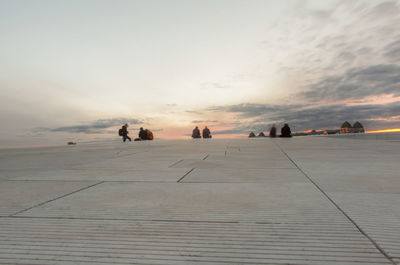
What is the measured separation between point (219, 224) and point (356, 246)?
40.9 inches

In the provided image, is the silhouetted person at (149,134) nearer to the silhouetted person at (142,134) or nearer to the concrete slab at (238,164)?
the silhouetted person at (142,134)

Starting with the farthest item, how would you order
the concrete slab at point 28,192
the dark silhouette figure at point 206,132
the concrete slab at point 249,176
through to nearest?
the dark silhouette figure at point 206,132 < the concrete slab at point 249,176 < the concrete slab at point 28,192

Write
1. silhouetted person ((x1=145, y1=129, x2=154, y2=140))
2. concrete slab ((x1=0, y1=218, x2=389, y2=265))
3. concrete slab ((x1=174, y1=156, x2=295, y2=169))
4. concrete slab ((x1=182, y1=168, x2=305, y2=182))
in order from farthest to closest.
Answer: silhouetted person ((x1=145, y1=129, x2=154, y2=140)) → concrete slab ((x1=174, y1=156, x2=295, y2=169)) → concrete slab ((x1=182, y1=168, x2=305, y2=182)) → concrete slab ((x1=0, y1=218, x2=389, y2=265))

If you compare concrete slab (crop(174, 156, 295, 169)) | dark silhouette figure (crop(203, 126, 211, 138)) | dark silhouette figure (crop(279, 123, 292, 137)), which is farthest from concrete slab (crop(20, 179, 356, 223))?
dark silhouette figure (crop(203, 126, 211, 138))

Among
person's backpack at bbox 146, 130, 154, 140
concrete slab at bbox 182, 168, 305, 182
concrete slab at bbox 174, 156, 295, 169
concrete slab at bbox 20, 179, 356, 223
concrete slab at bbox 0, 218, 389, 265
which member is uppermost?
person's backpack at bbox 146, 130, 154, 140

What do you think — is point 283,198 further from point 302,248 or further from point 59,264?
point 59,264

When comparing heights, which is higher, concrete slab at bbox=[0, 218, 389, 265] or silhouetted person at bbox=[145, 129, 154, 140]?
silhouetted person at bbox=[145, 129, 154, 140]

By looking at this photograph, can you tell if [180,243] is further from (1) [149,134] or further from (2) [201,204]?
(1) [149,134]

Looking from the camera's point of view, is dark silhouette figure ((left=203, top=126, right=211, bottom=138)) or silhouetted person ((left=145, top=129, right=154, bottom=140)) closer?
silhouetted person ((left=145, top=129, right=154, bottom=140))

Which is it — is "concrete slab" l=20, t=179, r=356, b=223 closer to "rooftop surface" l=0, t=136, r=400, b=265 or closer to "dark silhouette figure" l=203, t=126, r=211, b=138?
"rooftop surface" l=0, t=136, r=400, b=265

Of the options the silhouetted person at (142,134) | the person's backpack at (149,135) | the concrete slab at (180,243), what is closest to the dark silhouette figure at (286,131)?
the person's backpack at (149,135)

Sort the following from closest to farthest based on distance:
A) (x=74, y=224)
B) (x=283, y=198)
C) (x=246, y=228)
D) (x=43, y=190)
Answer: (x=246, y=228) → (x=74, y=224) → (x=283, y=198) → (x=43, y=190)

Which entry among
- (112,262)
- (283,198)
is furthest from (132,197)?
(283,198)

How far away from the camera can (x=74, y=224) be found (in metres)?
2.35
